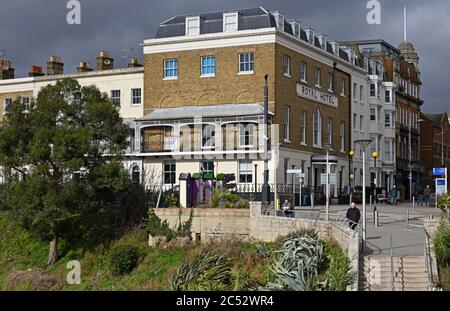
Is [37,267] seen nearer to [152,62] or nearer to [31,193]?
[31,193]

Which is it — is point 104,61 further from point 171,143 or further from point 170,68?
point 171,143

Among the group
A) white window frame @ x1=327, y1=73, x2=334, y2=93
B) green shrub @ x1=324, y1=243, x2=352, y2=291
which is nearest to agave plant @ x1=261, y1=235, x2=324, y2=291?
green shrub @ x1=324, y1=243, x2=352, y2=291

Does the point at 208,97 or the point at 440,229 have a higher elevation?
the point at 208,97

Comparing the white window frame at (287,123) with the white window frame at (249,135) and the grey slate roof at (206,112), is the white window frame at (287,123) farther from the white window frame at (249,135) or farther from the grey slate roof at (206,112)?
the white window frame at (249,135)

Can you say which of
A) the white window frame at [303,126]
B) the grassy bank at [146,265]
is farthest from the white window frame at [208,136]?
the grassy bank at [146,265]

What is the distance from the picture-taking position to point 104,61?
2441 inches

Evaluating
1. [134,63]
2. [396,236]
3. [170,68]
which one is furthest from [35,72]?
[396,236]

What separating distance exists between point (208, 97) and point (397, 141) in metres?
29.9

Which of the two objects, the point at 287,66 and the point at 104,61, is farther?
the point at 104,61

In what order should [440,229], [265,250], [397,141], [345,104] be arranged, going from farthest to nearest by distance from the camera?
1. [397,141]
2. [345,104]
3. [265,250]
4. [440,229]

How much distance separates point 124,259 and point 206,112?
69.5ft

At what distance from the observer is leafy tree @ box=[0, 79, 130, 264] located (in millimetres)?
34906

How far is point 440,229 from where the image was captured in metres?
26.7
